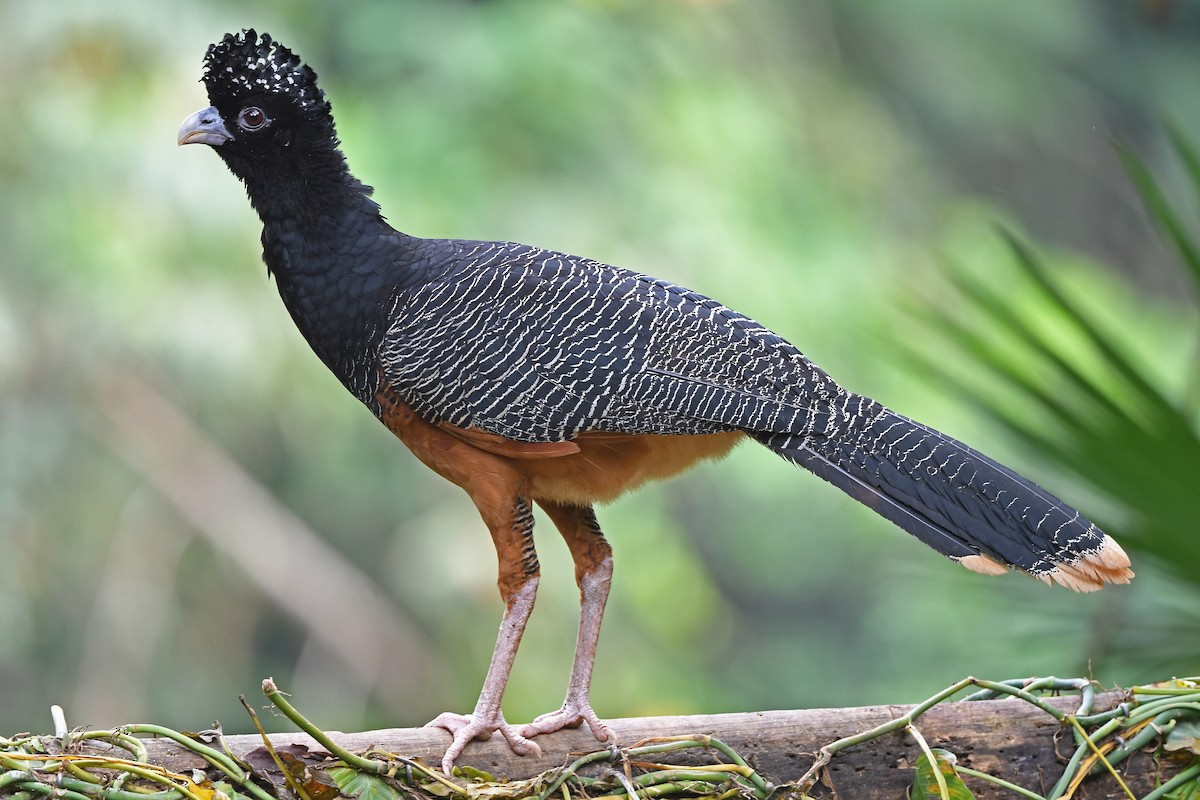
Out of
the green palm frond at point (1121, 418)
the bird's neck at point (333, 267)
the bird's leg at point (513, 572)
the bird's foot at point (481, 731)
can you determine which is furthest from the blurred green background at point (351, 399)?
the bird's foot at point (481, 731)

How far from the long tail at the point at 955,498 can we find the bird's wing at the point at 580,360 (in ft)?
0.23

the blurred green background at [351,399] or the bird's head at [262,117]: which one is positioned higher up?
the blurred green background at [351,399]

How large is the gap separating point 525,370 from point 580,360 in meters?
0.11

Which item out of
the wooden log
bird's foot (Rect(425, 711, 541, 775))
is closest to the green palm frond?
the wooden log

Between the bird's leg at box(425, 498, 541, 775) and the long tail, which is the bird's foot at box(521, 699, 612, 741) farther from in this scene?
the long tail

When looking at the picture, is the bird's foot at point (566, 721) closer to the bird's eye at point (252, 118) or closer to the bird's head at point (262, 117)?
the bird's head at point (262, 117)

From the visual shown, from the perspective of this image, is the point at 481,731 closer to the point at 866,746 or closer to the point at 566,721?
the point at 566,721

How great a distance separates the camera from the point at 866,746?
2.09 metres

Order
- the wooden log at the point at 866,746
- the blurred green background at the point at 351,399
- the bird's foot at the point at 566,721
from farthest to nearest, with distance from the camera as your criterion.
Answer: the blurred green background at the point at 351,399
the bird's foot at the point at 566,721
the wooden log at the point at 866,746

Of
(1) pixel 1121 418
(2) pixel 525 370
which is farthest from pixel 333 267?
(1) pixel 1121 418

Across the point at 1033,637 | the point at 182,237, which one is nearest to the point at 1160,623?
the point at 1033,637

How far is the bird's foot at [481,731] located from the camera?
2198mm

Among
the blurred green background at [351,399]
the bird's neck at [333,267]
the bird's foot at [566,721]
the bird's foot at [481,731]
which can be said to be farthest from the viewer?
the blurred green background at [351,399]

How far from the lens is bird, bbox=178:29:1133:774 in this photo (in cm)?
239
